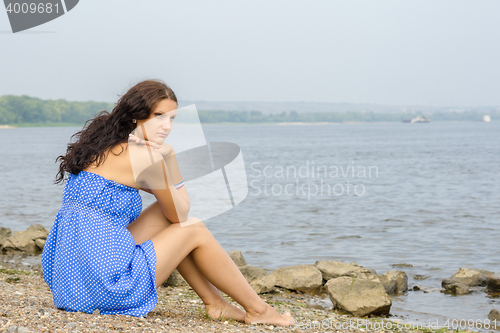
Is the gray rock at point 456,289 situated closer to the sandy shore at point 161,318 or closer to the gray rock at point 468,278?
the gray rock at point 468,278

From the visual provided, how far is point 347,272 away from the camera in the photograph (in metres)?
5.95

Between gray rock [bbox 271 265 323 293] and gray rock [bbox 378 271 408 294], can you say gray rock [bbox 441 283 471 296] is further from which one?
gray rock [bbox 271 265 323 293]

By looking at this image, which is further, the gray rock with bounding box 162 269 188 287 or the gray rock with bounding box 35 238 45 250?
the gray rock with bounding box 35 238 45 250

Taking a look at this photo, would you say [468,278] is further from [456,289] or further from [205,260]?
[205,260]

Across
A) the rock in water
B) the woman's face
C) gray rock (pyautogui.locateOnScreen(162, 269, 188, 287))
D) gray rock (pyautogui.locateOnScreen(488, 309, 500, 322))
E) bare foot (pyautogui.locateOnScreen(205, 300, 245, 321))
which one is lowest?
gray rock (pyautogui.locateOnScreen(488, 309, 500, 322))

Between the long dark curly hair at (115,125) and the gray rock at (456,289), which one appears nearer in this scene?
the long dark curly hair at (115,125)

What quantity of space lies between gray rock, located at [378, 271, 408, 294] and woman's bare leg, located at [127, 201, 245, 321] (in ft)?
9.00

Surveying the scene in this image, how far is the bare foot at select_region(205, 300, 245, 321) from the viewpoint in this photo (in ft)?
11.4

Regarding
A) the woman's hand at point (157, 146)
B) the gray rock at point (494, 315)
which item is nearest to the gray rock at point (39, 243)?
the woman's hand at point (157, 146)

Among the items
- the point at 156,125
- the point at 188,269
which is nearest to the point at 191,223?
the point at 188,269

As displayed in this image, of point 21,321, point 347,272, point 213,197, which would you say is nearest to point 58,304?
point 21,321

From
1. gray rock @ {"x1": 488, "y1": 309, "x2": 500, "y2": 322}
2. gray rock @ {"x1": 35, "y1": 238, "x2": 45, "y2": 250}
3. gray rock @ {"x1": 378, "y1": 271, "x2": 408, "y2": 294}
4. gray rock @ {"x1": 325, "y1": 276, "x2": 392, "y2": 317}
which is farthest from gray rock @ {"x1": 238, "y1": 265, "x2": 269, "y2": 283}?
gray rock @ {"x1": 35, "y1": 238, "x2": 45, "y2": 250}

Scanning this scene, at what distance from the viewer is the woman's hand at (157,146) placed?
10.1 ft

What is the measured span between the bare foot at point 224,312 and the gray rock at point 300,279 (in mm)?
2144
